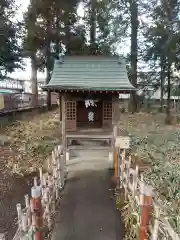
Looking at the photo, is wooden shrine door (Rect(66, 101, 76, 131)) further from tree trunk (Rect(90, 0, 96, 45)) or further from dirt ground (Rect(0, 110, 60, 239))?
tree trunk (Rect(90, 0, 96, 45))

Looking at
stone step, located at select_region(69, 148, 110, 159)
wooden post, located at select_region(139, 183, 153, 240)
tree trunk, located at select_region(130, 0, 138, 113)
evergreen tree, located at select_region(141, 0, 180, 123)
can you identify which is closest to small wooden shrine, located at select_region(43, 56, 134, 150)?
stone step, located at select_region(69, 148, 110, 159)

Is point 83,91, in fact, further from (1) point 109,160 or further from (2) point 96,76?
(1) point 109,160

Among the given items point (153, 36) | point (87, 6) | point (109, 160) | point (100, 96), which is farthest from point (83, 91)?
point (87, 6)

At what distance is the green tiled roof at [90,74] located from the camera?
9.15m

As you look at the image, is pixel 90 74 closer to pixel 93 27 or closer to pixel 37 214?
pixel 37 214

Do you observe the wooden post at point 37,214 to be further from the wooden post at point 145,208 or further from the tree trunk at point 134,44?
the tree trunk at point 134,44

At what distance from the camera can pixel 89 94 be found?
31.2 feet

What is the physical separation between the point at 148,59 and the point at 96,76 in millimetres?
10797

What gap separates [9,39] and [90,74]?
901 cm

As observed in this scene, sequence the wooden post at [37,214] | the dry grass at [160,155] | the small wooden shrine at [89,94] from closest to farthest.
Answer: the wooden post at [37,214]
the dry grass at [160,155]
the small wooden shrine at [89,94]

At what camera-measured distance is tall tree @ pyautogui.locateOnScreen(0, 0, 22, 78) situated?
15688 millimetres

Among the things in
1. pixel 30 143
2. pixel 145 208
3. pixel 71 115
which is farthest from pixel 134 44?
pixel 145 208

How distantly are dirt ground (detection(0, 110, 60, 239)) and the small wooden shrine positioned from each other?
1.84 metres

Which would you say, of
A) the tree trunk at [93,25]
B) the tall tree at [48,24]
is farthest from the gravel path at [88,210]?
the tree trunk at [93,25]
